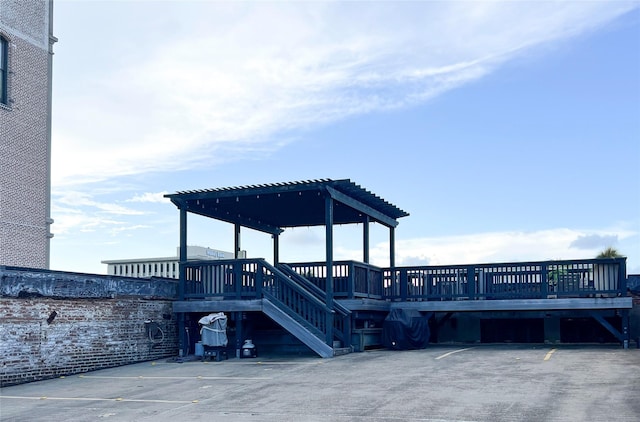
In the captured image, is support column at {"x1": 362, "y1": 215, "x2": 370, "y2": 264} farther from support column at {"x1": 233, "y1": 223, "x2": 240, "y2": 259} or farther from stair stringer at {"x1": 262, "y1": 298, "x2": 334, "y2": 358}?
stair stringer at {"x1": 262, "y1": 298, "x2": 334, "y2": 358}

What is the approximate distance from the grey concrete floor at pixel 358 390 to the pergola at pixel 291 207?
4383mm

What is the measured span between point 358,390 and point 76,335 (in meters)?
7.84

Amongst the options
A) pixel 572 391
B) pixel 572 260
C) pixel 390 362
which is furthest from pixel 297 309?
pixel 572 391

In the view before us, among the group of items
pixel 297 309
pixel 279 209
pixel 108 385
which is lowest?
pixel 108 385

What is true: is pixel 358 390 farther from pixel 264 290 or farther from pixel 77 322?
pixel 77 322

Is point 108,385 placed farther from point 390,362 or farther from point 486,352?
point 486,352

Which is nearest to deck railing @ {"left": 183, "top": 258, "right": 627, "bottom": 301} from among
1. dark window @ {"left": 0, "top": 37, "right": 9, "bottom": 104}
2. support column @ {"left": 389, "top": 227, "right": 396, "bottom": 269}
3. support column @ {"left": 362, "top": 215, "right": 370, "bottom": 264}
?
support column @ {"left": 362, "top": 215, "right": 370, "bottom": 264}

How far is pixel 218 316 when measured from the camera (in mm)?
19641


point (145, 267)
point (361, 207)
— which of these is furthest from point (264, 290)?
point (145, 267)

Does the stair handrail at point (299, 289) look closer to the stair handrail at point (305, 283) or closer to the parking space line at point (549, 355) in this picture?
the stair handrail at point (305, 283)

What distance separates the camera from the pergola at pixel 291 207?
20.3 metres

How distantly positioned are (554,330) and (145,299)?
473 inches

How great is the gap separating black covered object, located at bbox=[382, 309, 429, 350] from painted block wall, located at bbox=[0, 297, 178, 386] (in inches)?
235

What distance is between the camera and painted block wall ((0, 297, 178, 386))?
637 inches
